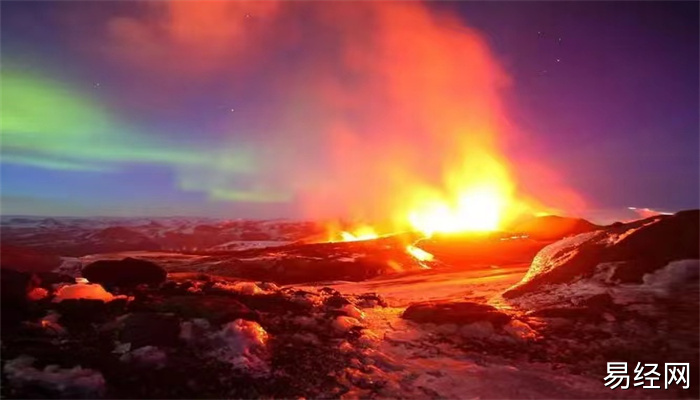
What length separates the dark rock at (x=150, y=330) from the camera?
29.5 ft

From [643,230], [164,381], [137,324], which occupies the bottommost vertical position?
[164,381]

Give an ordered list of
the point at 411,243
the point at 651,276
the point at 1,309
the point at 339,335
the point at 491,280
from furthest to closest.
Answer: the point at 411,243
the point at 491,280
the point at 651,276
the point at 339,335
the point at 1,309

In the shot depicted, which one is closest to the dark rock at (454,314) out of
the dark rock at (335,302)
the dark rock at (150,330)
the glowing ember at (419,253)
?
the dark rock at (335,302)

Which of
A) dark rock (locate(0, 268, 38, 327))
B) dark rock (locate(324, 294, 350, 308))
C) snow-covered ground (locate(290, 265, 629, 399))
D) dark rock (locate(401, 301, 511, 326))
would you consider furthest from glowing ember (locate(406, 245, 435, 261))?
dark rock (locate(0, 268, 38, 327))

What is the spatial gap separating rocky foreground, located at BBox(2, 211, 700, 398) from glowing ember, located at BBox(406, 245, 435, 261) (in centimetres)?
1656

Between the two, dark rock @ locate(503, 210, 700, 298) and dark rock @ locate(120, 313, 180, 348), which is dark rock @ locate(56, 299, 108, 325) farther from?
dark rock @ locate(503, 210, 700, 298)

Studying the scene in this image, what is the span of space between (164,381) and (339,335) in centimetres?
446

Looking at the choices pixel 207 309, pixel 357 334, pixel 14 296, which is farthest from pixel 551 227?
pixel 14 296

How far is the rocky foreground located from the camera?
8.12 metres

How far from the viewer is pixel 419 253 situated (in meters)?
34.3

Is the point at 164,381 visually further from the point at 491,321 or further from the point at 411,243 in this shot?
the point at 411,243

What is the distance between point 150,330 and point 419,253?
27039 mm

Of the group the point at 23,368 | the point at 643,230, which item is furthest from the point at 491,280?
the point at 23,368

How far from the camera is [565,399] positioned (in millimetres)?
8016
